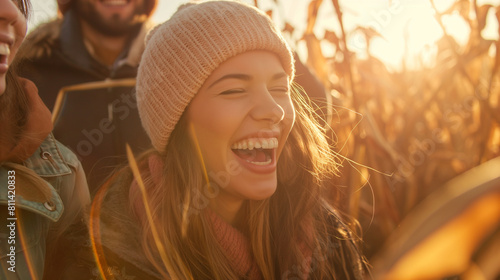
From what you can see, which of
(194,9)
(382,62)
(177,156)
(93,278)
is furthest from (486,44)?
(93,278)

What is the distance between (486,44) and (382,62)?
0.78m

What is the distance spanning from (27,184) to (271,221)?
2.58 ft

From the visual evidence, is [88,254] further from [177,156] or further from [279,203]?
[279,203]

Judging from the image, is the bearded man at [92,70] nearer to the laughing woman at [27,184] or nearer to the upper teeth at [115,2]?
the upper teeth at [115,2]

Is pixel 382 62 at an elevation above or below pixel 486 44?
below

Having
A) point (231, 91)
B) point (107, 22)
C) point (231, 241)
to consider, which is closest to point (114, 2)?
point (107, 22)

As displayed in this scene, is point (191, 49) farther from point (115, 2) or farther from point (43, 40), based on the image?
point (43, 40)

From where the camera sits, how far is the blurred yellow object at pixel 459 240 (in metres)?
0.19

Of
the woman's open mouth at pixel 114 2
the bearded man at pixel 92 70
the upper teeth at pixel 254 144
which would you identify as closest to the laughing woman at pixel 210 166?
the upper teeth at pixel 254 144

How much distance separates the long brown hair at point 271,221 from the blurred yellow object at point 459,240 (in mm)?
981

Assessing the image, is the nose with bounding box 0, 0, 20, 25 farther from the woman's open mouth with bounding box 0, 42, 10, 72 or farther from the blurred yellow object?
the blurred yellow object

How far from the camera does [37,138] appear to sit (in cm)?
116

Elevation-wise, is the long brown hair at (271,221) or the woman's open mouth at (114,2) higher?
the woman's open mouth at (114,2)

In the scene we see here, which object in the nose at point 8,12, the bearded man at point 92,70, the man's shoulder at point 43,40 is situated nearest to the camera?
the nose at point 8,12
